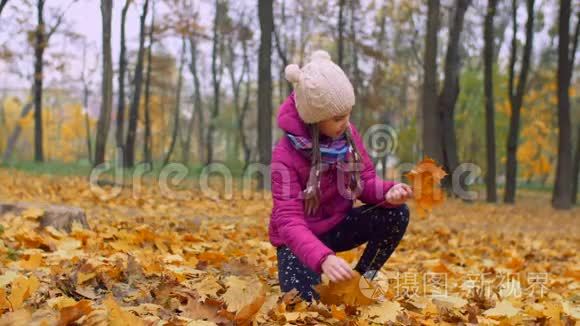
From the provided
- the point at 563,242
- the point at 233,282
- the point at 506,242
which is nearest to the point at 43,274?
the point at 233,282

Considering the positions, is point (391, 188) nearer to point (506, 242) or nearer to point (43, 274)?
point (43, 274)

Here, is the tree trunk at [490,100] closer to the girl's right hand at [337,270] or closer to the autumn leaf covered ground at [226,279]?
the autumn leaf covered ground at [226,279]

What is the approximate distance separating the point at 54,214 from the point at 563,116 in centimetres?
1308

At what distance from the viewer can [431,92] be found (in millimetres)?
14344

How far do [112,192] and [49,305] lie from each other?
7644 mm

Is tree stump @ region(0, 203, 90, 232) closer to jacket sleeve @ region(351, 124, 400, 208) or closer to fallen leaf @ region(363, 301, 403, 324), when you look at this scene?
jacket sleeve @ region(351, 124, 400, 208)

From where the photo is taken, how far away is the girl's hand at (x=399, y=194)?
291cm

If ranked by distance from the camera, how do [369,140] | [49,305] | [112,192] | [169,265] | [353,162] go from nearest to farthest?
[49,305]
[353,162]
[169,265]
[112,192]
[369,140]

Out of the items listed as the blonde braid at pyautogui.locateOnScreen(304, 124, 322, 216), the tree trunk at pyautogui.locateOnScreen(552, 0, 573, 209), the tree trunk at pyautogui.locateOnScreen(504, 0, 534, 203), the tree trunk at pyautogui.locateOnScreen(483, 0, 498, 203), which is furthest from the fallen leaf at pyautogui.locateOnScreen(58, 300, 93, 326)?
the tree trunk at pyautogui.locateOnScreen(504, 0, 534, 203)

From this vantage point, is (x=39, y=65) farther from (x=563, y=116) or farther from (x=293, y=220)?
(x=293, y=220)

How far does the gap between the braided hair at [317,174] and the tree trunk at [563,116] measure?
1284 centimetres

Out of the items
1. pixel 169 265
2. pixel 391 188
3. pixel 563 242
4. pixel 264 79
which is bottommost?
pixel 563 242

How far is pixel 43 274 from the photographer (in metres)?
2.97

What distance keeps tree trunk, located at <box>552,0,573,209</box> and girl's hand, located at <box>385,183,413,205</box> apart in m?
13.0
